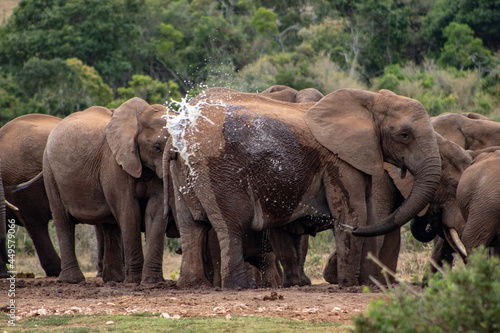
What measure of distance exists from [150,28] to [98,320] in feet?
117

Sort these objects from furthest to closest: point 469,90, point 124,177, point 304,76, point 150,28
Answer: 1. point 150,28
2. point 304,76
3. point 469,90
4. point 124,177

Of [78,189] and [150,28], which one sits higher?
[150,28]

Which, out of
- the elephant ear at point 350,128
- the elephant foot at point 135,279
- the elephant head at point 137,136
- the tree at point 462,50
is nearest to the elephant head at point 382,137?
the elephant ear at point 350,128

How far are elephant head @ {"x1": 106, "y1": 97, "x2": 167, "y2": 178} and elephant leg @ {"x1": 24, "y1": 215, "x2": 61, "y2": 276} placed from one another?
309 centimetres

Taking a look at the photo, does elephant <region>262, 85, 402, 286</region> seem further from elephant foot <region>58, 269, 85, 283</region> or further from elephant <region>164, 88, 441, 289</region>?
elephant foot <region>58, 269, 85, 283</region>

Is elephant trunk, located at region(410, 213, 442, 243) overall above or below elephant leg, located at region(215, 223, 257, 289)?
above

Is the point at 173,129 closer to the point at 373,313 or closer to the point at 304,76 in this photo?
the point at 373,313

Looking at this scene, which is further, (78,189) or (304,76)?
(304,76)

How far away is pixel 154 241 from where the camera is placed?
430 inches

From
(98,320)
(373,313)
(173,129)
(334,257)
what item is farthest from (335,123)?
(373,313)

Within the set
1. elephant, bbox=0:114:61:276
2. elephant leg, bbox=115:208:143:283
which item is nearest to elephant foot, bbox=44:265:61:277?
elephant, bbox=0:114:61:276

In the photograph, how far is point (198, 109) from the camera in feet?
31.9

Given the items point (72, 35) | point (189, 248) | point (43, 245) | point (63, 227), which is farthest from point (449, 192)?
point (72, 35)

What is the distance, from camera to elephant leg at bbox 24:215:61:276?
45.0ft
